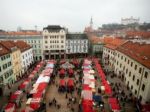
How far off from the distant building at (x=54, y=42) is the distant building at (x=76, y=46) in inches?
106

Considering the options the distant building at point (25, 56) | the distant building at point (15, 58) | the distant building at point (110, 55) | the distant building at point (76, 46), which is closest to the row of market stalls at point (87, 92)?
the distant building at point (110, 55)

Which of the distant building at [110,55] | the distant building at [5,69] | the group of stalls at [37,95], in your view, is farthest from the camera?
the distant building at [110,55]

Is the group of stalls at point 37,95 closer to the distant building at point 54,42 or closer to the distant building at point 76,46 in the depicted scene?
the distant building at point 54,42

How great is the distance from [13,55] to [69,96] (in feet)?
77.8

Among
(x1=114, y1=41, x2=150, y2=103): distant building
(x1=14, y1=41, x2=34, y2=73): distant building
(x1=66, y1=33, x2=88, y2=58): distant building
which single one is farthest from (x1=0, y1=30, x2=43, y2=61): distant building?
(x1=114, y1=41, x2=150, y2=103): distant building

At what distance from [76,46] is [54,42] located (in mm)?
11817

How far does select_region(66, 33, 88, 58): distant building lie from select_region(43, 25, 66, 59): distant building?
270cm

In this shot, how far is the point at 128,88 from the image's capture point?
40.6 meters

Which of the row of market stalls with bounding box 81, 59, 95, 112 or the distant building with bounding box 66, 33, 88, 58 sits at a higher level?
the distant building with bounding box 66, 33, 88, 58

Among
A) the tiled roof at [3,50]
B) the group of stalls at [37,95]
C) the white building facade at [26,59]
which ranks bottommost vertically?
the group of stalls at [37,95]

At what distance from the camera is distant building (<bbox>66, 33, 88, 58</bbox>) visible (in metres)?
73.9

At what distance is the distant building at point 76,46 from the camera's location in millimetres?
73875

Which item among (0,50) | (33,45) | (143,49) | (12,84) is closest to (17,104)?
(12,84)

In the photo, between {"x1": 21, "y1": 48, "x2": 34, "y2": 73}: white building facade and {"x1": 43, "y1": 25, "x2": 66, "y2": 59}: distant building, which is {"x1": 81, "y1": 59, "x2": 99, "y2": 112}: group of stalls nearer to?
{"x1": 21, "y1": 48, "x2": 34, "y2": 73}: white building facade
